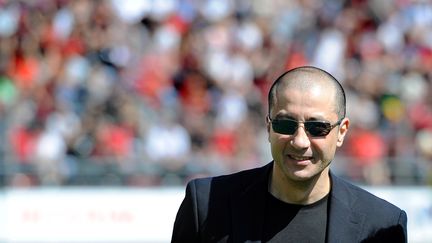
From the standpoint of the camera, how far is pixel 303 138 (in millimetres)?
4590

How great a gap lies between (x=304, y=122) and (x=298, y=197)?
0.33 meters

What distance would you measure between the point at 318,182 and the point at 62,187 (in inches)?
400

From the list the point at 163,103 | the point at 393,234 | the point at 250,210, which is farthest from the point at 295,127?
the point at 163,103

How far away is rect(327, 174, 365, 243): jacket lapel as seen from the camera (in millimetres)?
4652

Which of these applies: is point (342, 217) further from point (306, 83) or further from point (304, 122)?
point (306, 83)

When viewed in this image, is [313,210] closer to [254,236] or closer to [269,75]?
[254,236]

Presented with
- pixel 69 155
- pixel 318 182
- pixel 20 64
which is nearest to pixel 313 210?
pixel 318 182

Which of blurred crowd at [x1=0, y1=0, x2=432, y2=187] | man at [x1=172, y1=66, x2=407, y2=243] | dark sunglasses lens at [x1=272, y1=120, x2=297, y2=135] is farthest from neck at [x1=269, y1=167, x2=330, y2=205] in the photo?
blurred crowd at [x1=0, y1=0, x2=432, y2=187]

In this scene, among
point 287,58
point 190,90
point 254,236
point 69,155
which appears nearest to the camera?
point 254,236

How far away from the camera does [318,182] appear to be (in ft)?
15.5

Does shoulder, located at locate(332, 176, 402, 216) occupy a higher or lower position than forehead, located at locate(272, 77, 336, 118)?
lower

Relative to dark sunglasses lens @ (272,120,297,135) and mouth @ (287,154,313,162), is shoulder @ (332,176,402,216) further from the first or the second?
dark sunglasses lens @ (272,120,297,135)

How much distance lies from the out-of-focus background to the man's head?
9.72 meters

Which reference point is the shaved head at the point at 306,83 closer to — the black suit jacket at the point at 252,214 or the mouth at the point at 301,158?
the mouth at the point at 301,158
